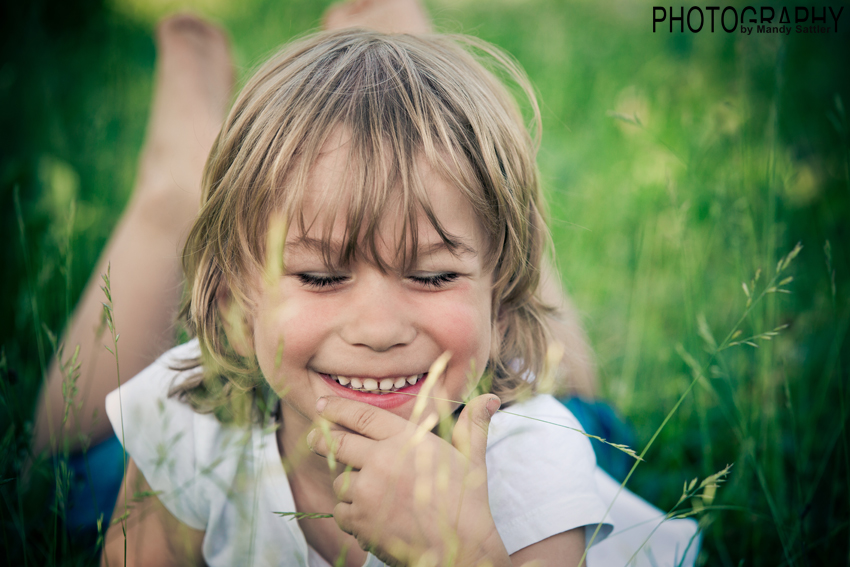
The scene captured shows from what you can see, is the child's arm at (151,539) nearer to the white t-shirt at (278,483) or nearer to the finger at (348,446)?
the white t-shirt at (278,483)

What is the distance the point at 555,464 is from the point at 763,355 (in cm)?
85

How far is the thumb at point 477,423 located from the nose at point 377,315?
208 millimetres

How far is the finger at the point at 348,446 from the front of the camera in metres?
1.00

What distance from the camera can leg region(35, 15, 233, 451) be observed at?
1870 millimetres

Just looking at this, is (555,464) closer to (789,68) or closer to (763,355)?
(763,355)

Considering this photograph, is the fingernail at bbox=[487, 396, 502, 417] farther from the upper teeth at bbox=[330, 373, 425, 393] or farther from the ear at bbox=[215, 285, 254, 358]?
the ear at bbox=[215, 285, 254, 358]

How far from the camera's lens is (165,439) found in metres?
1.51

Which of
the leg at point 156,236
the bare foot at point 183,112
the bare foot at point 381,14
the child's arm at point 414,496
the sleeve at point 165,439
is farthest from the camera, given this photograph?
the bare foot at point 381,14

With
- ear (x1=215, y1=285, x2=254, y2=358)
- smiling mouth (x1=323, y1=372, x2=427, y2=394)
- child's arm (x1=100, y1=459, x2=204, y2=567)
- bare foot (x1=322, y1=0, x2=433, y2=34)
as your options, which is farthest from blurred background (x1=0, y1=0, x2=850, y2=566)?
smiling mouth (x1=323, y1=372, x2=427, y2=394)

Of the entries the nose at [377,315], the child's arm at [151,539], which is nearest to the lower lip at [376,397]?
the nose at [377,315]

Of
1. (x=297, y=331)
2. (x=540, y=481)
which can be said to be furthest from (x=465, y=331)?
(x=540, y=481)

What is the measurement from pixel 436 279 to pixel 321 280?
231 mm

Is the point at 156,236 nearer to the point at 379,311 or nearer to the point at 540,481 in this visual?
the point at 379,311

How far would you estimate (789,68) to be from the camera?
3604 mm
